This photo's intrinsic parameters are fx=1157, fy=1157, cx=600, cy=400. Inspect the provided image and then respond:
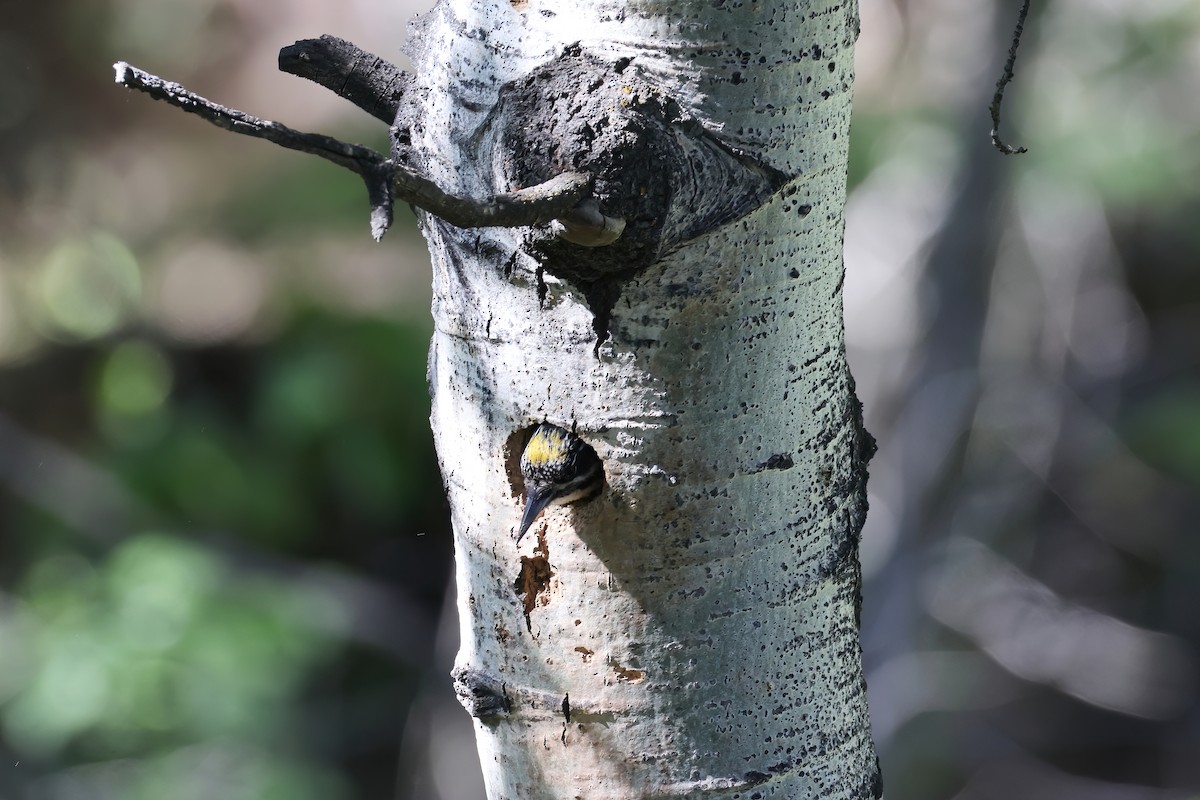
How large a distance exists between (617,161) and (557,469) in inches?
8.8

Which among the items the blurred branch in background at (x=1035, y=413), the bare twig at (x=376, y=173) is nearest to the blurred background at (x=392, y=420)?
the blurred branch in background at (x=1035, y=413)

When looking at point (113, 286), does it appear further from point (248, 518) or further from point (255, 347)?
point (248, 518)

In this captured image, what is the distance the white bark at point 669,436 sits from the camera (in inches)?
30.5

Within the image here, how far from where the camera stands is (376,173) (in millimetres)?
530

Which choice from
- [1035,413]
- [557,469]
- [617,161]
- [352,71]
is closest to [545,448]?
[557,469]

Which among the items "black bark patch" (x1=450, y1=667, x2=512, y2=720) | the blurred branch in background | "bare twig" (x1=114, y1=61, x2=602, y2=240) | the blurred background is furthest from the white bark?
the blurred branch in background

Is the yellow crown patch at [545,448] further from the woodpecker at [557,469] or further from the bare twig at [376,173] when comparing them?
the bare twig at [376,173]

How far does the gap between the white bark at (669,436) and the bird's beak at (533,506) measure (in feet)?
0.06

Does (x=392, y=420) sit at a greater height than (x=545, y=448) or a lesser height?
greater

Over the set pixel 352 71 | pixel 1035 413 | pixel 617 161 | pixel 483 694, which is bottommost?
pixel 483 694

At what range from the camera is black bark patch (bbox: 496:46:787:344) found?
697 millimetres

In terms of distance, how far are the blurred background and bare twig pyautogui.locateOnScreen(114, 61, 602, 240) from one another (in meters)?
2.93

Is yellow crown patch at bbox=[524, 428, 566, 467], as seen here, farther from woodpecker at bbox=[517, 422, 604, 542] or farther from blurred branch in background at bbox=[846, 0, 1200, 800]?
blurred branch in background at bbox=[846, 0, 1200, 800]

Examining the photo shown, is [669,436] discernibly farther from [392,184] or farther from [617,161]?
[392,184]
